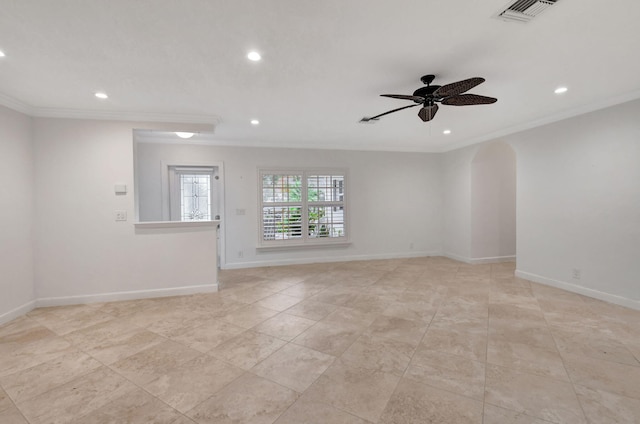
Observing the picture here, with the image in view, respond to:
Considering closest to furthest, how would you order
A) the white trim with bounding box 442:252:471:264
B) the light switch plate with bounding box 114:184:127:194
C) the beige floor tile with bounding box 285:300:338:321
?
the beige floor tile with bounding box 285:300:338:321
the light switch plate with bounding box 114:184:127:194
the white trim with bounding box 442:252:471:264

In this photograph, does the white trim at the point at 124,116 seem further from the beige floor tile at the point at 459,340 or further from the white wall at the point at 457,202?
the white wall at the point at 457,202

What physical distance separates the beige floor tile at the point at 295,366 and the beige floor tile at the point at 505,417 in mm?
1048

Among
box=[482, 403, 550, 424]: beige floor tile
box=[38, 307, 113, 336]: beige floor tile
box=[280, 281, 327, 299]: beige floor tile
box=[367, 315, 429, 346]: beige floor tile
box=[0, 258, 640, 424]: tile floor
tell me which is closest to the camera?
Result: box=[482, 403, 550, 424]: beige floor tile

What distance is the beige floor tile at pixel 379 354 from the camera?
6.95ft

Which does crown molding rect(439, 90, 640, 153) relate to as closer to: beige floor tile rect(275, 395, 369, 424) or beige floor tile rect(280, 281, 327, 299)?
beige floor tile rect(280, 281, 327, 299)

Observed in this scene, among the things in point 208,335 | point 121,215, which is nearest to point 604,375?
point 208,335

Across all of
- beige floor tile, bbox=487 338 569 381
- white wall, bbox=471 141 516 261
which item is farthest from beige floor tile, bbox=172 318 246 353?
white wall, bbox=471 141 516 261

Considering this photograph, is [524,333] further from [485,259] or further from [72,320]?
[72,320]

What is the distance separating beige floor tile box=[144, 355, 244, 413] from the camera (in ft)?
5.86

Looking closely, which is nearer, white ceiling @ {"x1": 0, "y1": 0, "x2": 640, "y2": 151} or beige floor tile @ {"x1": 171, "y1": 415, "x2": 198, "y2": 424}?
beige floor tile @ {"x1": 171, "y1": 415, "x2": 198, "y2": 424}

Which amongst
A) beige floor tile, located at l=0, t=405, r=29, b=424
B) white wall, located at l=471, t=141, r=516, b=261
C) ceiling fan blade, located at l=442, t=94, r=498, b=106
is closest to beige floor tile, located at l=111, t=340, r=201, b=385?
beige floor tile, located at l=0, t=405, r=29, b=424

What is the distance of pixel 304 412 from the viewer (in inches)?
65.4

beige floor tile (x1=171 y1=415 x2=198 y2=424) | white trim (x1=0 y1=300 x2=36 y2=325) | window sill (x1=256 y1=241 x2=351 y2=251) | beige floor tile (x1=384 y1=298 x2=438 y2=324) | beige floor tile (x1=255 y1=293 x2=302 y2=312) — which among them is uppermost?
window sill (x1=256 y1=241 x2=351 y2=251)

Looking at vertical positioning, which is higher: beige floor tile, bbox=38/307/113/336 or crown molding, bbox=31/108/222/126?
crown molding, bbox=31/108/222/126
